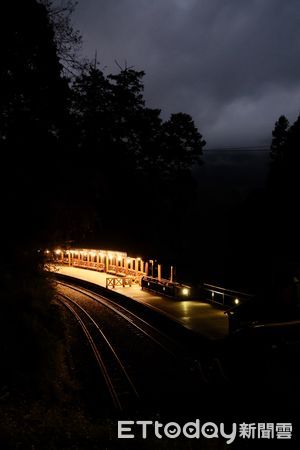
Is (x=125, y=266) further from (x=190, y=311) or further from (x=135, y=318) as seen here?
(x=190, y=311)

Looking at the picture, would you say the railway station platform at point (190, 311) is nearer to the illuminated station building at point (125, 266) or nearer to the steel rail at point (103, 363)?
the illuminated station building at point (125, 266)

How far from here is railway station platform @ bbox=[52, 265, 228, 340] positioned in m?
15.0

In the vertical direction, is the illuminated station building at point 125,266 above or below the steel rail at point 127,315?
above

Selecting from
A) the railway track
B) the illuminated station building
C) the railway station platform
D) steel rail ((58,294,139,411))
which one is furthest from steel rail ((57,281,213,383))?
the illuminated station building

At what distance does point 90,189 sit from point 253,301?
7.60 meters

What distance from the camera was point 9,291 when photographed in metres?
13.6

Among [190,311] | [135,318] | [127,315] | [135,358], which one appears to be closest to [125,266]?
[127,315]

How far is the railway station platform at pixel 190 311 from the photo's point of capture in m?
15.0

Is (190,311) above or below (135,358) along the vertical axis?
above

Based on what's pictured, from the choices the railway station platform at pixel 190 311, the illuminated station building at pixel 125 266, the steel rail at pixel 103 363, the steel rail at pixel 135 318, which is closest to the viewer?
the steel rail at pixel 103 363

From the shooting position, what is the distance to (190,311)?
723 inches

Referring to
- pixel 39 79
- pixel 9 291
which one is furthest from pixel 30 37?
pixel 9 291

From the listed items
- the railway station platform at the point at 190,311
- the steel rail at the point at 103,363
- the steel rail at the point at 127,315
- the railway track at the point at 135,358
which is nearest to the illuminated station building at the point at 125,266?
the railway station platform at the point at 190,311

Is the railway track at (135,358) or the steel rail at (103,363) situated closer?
the steel rail at (103,363)
